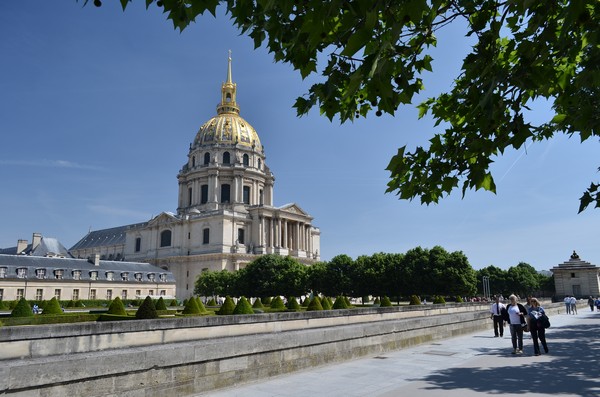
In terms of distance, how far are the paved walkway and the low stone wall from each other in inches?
11.9

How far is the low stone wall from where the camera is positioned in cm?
544

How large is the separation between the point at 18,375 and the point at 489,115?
5.41 meters

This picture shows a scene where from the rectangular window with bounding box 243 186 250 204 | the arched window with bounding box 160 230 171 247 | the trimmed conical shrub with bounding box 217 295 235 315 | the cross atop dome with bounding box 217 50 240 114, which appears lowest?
the trimmed conical shrub with bounding box 217 295 235 315

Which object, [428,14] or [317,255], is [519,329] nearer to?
[428,14]

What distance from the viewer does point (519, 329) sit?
37.1 feet

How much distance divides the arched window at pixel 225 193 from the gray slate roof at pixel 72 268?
19.7 metres

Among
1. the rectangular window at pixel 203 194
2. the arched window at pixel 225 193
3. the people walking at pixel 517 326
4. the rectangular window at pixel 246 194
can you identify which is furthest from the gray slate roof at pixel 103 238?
the people walking at pixel 517 326

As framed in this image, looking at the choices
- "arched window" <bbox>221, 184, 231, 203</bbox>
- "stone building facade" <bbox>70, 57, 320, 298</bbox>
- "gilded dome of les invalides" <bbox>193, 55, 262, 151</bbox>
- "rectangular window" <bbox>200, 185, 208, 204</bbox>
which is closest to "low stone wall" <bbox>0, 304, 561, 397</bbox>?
"stone building facade" <bbox>70, 57, 320, 298</bbox>

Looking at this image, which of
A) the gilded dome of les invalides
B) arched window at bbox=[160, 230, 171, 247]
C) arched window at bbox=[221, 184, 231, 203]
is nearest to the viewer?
arched window at bbox=[160, 230, 171, 247]

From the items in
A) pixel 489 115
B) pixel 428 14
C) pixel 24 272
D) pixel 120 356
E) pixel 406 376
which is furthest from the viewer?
pixel 24 272

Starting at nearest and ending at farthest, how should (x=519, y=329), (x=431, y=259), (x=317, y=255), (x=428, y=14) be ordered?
1. (x=428, y=14)
2. (x=519, y=329)
3. (x=431, y=259)
4. (x=317, y=255)

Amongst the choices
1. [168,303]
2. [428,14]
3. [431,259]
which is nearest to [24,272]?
[168,303]

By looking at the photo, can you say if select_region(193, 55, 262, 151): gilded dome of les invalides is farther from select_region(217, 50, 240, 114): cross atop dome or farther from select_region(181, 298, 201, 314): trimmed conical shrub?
select_region(181, 298, 201, 314): trimmed conical shrub

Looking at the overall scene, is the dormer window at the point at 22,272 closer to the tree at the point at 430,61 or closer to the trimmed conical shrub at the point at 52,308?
the trimmed conical shrub at the point at 52,308
